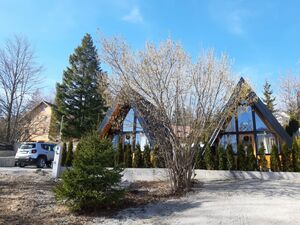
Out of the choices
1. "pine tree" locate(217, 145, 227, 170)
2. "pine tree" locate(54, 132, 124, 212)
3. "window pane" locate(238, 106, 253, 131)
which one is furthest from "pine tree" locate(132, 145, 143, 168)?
"pine tree" locate(54, 132, 124, 212)

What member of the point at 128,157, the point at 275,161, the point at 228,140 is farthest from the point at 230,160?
the point at 128,157

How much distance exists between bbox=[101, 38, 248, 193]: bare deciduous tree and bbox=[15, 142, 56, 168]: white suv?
1158 centimetres

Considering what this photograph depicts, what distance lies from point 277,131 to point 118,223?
34.5 ft

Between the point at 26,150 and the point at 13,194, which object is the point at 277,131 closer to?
the point at 13,194

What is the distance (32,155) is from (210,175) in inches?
465

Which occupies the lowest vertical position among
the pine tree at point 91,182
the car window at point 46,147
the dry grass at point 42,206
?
the dry grass at point 42,206

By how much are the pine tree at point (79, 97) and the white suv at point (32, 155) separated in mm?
7339

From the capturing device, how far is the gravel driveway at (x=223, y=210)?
5490 mm

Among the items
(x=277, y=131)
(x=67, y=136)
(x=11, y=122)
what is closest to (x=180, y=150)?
(x=277, y=131)

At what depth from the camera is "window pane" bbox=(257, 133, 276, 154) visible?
13795mm

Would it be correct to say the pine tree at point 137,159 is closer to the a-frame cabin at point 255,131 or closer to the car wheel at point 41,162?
the a-frame cabin at point 255,131

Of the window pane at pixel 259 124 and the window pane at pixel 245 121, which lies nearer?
the window pane at pixel 259 124

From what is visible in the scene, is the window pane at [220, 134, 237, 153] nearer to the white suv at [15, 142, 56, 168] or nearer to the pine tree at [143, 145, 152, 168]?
the pine tree at [143, 145, 152, 168]

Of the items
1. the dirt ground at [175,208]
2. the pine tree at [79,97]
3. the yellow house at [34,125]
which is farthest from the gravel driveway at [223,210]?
the yellow house at [34,125]
